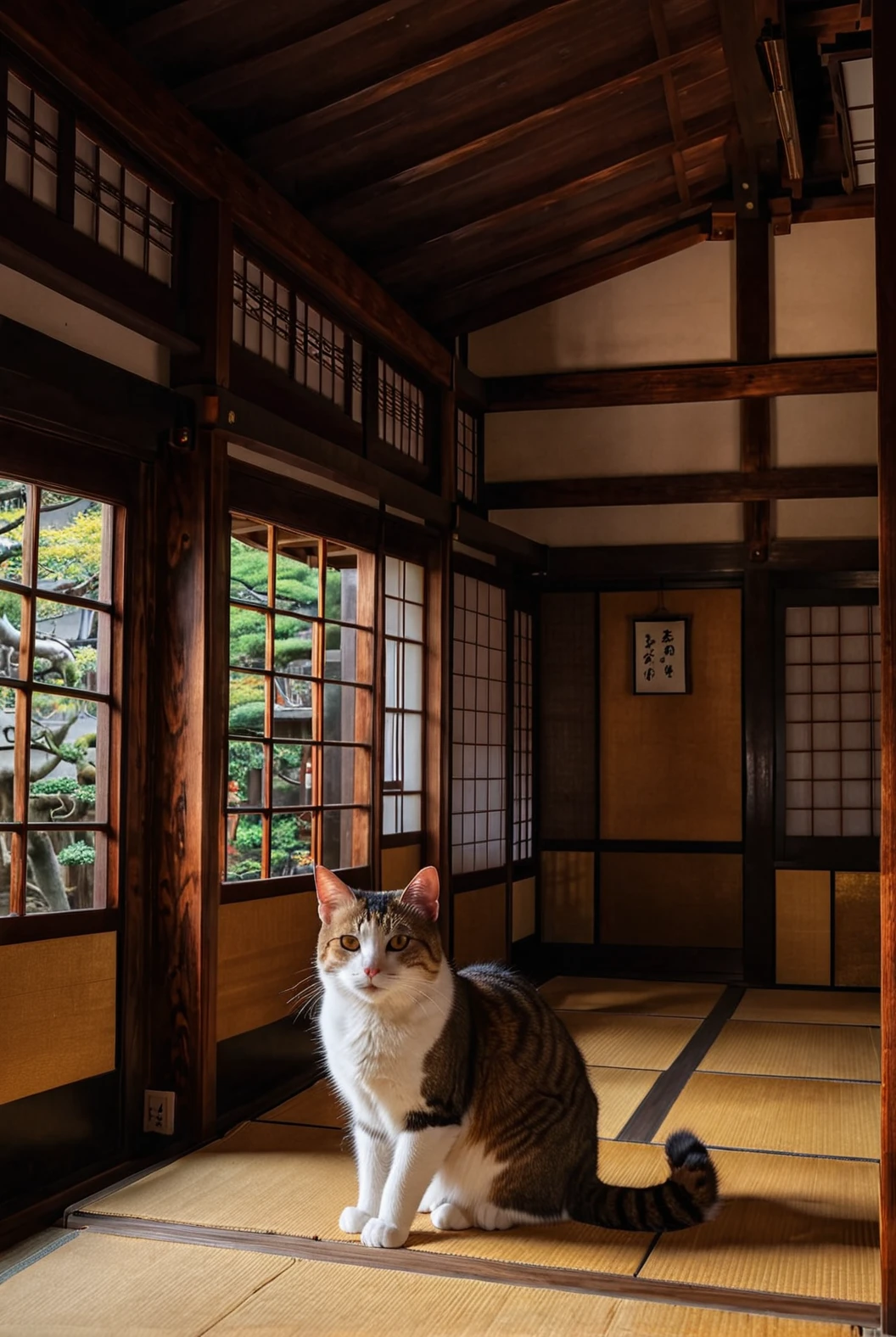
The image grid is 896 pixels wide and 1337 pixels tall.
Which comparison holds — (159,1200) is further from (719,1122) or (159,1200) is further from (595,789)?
(595,789)

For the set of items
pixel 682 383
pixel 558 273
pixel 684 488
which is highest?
pixel 558 273

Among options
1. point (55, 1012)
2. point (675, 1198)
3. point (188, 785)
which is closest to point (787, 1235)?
point (675, 1198)

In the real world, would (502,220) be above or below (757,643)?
above

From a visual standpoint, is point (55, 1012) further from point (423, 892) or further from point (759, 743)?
point (759, 743)

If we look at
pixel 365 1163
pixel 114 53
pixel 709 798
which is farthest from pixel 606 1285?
pixel 709 798

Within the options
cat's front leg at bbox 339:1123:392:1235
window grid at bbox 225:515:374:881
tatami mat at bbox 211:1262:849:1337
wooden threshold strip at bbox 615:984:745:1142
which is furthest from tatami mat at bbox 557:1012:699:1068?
tatami mat at bbox 211:1262:849:1337

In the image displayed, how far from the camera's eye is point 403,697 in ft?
19.9

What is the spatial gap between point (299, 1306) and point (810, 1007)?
4.24 meters

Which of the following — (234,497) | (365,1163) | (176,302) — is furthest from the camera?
(234,497)

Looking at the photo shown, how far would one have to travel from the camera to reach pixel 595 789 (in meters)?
7.57

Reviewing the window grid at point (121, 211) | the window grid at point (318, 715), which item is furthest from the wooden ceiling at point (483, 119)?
the window grid at point (318, 715)

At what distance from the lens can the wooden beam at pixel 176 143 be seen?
324 cm

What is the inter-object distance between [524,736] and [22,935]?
4.58 meters

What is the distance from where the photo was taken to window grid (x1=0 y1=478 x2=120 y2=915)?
3.40 meters
